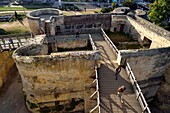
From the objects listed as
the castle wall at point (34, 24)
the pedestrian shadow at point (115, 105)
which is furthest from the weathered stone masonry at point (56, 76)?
the castle wall at point (34, 24)

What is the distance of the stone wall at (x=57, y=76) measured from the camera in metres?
12.8

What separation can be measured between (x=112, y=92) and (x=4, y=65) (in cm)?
1388

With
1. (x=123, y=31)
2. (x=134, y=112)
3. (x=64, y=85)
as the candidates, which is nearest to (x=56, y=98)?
(x=64, y=85)

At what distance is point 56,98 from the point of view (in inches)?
585

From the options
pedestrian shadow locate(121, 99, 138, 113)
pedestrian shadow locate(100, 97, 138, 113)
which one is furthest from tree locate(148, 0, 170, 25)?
pedestrian shadow locate(100, 97, 138, 113)

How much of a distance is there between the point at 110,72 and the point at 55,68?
4668 mm

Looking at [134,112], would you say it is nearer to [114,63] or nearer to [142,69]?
[114,63]

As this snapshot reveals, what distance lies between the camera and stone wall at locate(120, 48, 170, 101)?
47.5 feet

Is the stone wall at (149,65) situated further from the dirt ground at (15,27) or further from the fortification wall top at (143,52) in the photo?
the dirt ground at (15,27)

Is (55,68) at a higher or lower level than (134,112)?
higher

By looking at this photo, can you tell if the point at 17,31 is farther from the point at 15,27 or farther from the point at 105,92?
the point at 105,92

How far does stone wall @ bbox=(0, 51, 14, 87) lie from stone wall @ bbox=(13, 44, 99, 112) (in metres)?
5.90

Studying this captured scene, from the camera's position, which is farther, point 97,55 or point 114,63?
point 114,63

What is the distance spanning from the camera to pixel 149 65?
15.9 m
